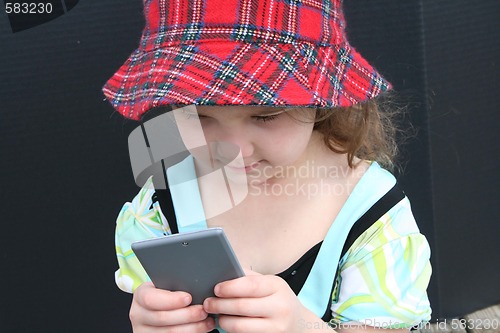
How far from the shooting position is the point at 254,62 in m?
0.74

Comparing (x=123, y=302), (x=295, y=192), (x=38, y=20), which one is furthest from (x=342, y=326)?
(x=38, y=20)

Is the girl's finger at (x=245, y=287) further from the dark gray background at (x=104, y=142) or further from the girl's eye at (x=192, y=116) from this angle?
the dark gray background at (x=104, y=142)

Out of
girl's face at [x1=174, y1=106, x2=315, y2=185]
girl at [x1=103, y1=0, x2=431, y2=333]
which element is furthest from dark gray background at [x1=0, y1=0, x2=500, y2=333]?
girl's face at [x1=174, y1=106, x2=315, y2=185]

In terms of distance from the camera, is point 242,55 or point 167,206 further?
point 167,206

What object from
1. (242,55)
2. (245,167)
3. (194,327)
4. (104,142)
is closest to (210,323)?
(194,327)

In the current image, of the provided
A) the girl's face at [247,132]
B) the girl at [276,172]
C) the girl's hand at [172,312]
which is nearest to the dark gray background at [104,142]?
the girl at [276,172]

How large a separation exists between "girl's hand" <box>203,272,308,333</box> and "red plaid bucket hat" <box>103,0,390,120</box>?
0.66ft

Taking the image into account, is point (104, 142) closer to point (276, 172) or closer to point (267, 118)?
point (276, 172)

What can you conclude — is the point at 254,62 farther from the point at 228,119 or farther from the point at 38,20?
the point at 38,20

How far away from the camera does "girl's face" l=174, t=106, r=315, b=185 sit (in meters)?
0.78

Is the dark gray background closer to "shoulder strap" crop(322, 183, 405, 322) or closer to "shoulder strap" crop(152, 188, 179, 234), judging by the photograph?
"shoulder strap" crop(152, 188, 179, 234)

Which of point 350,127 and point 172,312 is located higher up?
point 350,127

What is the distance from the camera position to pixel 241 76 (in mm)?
737

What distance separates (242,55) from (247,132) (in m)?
0.09
